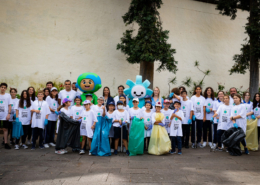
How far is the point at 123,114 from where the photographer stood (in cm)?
652

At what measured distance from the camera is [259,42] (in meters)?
10.8

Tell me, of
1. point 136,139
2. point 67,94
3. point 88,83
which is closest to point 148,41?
point 88,83

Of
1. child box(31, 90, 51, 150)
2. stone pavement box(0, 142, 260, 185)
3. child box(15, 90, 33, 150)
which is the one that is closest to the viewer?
stone pavement box(0, 142, 260, 185)

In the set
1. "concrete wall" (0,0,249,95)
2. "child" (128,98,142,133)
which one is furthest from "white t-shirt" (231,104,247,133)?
"concrete wall" (0,0,249,95)

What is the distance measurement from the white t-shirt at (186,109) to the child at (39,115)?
388cm

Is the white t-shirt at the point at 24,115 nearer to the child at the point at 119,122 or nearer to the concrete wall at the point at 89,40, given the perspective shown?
the child at the point at 119,122

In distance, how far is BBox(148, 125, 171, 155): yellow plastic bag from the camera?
637cm

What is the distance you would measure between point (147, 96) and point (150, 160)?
2.08 m

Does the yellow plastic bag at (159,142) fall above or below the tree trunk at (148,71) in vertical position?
below

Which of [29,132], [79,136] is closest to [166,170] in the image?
[79,136]

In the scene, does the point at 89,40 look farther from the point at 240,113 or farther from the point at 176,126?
the point at 240,113

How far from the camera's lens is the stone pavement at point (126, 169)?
440 centimetres

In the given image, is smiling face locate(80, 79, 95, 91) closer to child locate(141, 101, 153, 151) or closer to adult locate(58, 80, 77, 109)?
adult locate(58, 80, 77, 109)

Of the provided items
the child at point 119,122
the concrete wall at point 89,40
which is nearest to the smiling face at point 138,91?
the child at point 119,122
